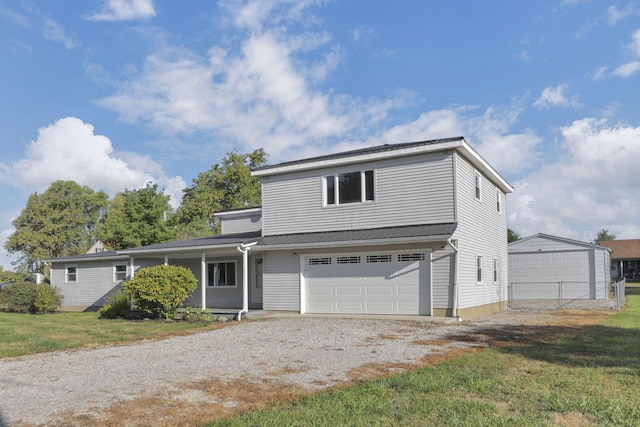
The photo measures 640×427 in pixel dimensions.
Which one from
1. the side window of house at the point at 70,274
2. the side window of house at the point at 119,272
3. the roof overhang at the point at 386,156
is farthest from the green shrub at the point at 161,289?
the side window of house at the point at 70,274

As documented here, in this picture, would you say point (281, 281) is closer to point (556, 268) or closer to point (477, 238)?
point (477, 238)

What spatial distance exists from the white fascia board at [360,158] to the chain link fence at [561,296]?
32.6ft

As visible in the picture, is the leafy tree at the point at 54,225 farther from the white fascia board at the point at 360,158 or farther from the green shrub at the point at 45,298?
the white fascia board at the point at 360,158

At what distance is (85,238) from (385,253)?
5650 centimetres

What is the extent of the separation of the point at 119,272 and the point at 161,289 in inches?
338

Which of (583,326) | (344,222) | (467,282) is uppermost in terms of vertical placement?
(344,222)

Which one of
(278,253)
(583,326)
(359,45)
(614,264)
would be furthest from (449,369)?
(614,264)

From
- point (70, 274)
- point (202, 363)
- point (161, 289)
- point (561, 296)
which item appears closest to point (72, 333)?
point (161, 289)

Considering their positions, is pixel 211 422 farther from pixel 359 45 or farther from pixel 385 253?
pixel 359 45

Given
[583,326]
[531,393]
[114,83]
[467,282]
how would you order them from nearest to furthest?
1. [531,393]
2. [583,326]
3. [467,282]
4. [114,83]

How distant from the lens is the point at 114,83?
19750 millimetres

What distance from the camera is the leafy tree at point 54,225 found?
59.3 metres

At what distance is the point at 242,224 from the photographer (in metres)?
25.3

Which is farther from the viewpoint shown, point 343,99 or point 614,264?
point 614,264
